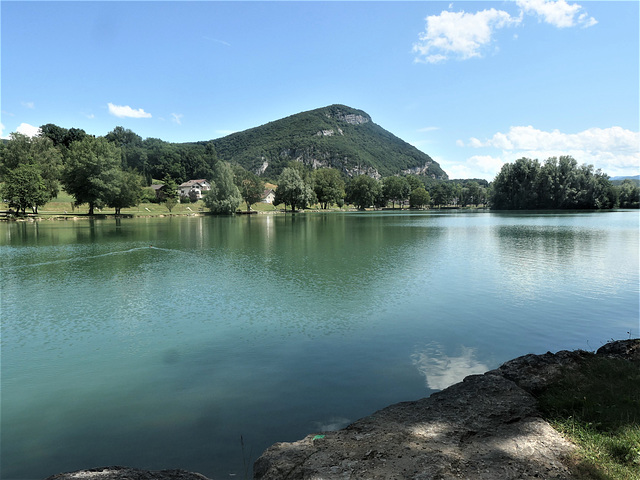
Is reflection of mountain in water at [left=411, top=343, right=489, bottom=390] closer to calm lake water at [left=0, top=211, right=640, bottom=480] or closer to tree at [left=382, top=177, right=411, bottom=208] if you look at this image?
calm lake water at [left=0, top=211, right=640, bottom=480]

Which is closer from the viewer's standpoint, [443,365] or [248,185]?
[443,365]

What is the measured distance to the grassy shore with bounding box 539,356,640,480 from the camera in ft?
13.8

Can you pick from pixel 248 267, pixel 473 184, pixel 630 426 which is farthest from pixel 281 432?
pixel 473 184

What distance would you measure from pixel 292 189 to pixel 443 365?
105 m

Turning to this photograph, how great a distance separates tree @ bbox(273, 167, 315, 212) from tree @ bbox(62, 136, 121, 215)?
150 feet

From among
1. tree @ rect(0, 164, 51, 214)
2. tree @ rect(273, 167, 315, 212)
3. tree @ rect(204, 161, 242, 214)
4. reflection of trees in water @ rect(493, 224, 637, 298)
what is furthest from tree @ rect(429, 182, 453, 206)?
tree @ rect(0, 164, 51, 214)

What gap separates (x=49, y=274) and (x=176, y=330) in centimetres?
1358

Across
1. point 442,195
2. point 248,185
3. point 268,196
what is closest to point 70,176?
point 248,185

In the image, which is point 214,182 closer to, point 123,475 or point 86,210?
point 86,210

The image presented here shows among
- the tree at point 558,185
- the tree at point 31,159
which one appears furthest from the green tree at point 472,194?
the tree at point 31,159

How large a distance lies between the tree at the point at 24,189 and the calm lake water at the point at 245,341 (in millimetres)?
60094

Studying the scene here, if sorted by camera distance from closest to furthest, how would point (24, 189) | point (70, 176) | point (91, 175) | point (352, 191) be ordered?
point (24, 189) < point (70, 176) < point (91, 175) < point (352, 191)

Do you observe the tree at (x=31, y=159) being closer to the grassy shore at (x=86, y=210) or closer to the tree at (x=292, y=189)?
the grassy shore at (x=86, y=210)

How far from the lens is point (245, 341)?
1070 centimetres
